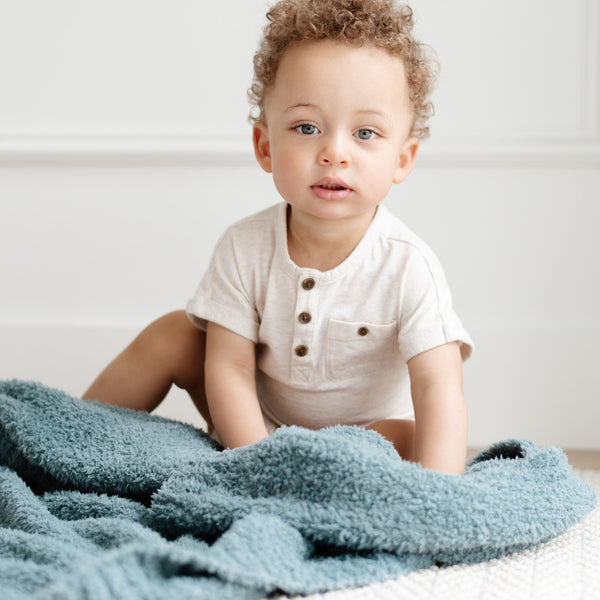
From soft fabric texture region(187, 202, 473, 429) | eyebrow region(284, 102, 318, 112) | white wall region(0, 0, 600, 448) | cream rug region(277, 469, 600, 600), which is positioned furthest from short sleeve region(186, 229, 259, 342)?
cream rug region(277, 469, 600, 600)

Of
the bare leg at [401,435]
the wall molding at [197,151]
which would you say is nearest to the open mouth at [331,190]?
the bare leg at [401,435]

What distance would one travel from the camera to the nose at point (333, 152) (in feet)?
3.32

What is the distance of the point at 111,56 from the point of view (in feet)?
4.95

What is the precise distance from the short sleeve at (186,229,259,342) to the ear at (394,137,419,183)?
0.23m

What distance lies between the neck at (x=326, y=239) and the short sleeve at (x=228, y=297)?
8 centimetres

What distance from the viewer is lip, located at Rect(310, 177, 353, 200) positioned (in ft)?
3.42

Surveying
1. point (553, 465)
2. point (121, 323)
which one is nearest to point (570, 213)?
point (553, 465)

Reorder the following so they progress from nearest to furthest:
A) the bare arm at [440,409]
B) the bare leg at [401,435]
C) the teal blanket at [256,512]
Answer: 1. the teal blanket at [256,512]
2. the bare arm at [440,409]
3. the bare leg at [401,435]

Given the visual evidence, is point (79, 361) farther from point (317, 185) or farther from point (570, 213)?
point (570, 213)

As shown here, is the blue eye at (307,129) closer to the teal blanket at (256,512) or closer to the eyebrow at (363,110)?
the eyebrow at (363,110)

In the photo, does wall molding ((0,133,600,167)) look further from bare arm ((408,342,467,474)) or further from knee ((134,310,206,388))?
bare arm ((408,342,467,474))

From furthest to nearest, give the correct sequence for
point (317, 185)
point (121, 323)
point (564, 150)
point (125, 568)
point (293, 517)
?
point (121, 323), point (564, 150), point (317, 185), point (293, 517), point (125, 568)

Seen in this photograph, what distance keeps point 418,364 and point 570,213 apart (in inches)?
22.0

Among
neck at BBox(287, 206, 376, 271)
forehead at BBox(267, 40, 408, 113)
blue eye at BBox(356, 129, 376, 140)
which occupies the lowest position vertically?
neck at BBox(287, 206, 376, 271)
